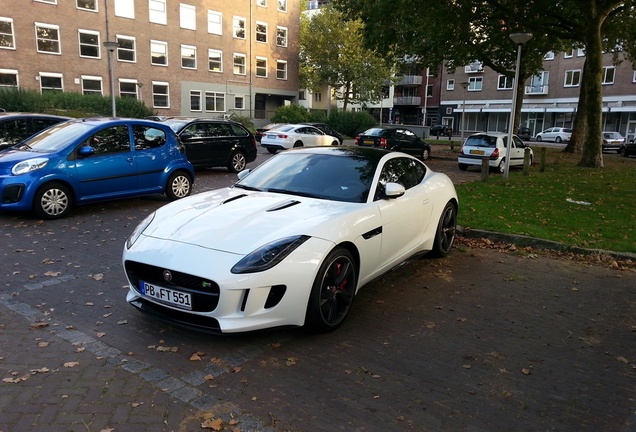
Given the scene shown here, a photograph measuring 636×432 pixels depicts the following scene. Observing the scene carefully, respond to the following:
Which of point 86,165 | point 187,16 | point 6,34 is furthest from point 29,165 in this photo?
point 187,16

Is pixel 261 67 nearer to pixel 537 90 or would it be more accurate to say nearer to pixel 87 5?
pixel 87 5

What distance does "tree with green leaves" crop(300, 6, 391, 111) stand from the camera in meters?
52.8

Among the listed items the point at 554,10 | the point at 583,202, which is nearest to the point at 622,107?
the point at 554,10

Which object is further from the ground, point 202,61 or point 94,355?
point 202,61

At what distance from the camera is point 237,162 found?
51.5ft

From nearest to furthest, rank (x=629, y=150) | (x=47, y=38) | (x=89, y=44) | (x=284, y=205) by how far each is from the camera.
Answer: (x=284, y=205)
(x=629, y=150)
(x=47, y=38)
(x=89, y=44)

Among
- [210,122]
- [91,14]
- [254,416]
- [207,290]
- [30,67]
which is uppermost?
[91,14]

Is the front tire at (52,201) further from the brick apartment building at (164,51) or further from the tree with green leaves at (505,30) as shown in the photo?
the brick apartment building at (164,51)

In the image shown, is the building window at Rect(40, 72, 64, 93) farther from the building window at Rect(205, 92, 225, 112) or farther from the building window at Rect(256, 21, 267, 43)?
the building window at Rect(256, 21, 267, 43)

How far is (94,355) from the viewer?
3.85 m

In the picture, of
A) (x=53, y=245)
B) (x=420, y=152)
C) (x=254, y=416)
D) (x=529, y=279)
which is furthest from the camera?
(x=420, y=152)

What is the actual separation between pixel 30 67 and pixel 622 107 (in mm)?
52275

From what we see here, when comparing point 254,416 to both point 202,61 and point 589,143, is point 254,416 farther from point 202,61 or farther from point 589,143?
point 202,61

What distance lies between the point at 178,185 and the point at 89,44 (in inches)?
1247
